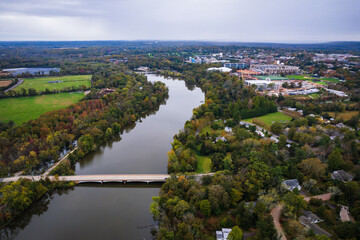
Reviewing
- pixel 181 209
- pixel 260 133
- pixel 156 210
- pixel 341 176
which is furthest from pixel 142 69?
pixel 341 176

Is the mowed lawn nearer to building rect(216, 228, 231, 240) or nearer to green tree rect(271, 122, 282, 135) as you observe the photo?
building rect(216, 228, 231, 240)

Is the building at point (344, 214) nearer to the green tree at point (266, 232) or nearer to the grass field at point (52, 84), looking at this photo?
the green tree at point (266, 232)

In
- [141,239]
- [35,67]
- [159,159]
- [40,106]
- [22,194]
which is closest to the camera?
[141,239]

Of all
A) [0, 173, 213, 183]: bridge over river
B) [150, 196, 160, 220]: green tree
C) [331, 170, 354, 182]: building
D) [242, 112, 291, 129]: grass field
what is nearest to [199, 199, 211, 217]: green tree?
[150, 196, 160, 220]: green tree

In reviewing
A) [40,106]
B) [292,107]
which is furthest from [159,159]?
[40,106]

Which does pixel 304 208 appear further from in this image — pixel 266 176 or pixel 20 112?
pixel 20 112

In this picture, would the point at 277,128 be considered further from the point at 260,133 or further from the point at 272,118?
the point at 272,118

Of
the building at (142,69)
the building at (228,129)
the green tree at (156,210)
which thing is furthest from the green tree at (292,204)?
the building at (142,69)

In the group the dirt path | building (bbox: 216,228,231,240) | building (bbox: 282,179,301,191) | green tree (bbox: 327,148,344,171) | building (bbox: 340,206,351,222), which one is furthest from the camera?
green tree (bbox: 327,148,344,171)
